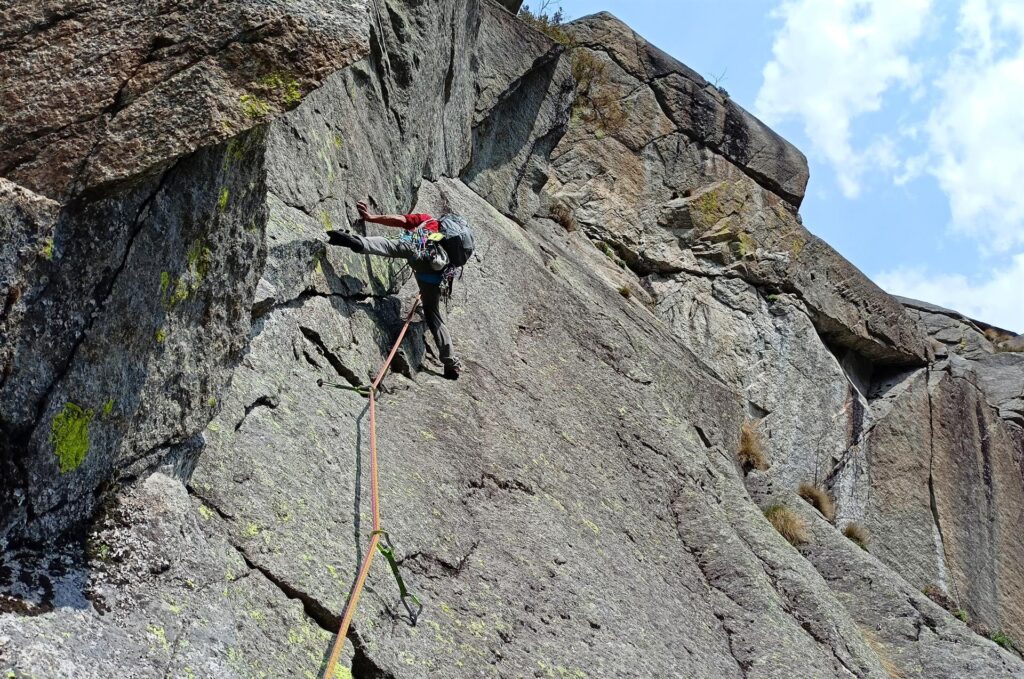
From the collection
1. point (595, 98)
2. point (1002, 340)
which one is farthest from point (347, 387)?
point (1002, 340)

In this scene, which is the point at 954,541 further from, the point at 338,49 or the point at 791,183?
the point at 338,49

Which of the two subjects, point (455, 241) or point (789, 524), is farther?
point (789, 524)

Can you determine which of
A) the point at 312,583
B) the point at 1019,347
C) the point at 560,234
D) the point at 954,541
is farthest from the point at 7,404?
the point at 1019,347

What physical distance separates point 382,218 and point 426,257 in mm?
561

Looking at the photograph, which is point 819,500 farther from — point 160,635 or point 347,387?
point 160,635

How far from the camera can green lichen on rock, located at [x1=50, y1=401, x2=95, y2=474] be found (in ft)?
16.4

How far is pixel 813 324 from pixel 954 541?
4537 mm

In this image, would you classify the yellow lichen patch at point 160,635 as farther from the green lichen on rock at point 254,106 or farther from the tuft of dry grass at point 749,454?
the tuft of dry grass at point 749,454

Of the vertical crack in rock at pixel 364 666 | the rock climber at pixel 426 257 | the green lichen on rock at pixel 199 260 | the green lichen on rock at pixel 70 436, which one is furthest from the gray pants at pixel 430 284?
the green lichen on rock at pixel 70 436

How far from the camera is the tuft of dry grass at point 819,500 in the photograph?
16.5 metres

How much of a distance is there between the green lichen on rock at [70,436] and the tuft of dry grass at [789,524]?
9.48 metres

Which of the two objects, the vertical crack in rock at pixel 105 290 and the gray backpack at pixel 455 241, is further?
the gray backpack at pixel 455 241

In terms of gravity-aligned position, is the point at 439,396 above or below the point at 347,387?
above

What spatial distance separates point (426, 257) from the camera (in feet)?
33.4
